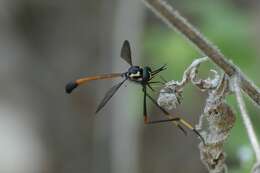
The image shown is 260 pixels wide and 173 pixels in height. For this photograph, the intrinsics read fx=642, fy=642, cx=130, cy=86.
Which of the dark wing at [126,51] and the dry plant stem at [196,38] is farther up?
the dark wing at [126,51]

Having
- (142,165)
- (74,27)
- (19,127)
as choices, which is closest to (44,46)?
(74,27)

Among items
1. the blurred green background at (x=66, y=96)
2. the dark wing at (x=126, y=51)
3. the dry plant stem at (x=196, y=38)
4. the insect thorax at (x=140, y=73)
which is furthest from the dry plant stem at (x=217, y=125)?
the blurred green background at (x=66, y=96)

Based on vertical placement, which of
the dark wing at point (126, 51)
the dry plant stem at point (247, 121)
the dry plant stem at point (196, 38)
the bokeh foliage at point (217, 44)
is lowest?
the dry plant stem at point (247, 121)

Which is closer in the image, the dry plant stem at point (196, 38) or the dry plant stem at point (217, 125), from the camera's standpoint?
the dry plant stem at point (196, 38)

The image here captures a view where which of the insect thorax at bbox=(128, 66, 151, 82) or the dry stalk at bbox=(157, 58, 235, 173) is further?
the insect thorax at bbox=(128, 66, 151, 82)

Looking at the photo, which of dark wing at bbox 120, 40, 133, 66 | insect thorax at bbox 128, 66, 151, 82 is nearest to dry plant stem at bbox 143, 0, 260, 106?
insect thorax at bbox 128, 66, 151, 82

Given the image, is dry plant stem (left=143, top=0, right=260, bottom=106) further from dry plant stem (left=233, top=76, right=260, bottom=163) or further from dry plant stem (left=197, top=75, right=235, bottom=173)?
dry plant stem (left=197, top=75, right=235, bottom=173)

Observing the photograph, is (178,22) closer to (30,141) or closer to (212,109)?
(212,109)

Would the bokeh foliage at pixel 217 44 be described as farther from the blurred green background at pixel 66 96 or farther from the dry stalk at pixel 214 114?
the dry stalk at pixel 214 114

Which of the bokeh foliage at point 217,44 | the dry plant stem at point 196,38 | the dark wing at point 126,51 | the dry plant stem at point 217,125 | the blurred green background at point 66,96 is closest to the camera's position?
the dry plant stem at point 196,38
